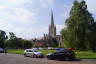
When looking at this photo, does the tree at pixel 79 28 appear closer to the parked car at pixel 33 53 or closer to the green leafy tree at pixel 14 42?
the parked car at pixel 33 53

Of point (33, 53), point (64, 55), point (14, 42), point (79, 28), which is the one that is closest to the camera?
point (64, 55)

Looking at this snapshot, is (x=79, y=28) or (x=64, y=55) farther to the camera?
(x=79, y=28)

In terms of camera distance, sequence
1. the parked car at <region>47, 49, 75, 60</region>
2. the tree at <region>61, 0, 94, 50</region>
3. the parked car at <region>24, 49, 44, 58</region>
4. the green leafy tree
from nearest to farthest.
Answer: the parked car at <region>47, 49, 75, 60</region> → the parked car at <region>24, 49, 44, 58</region> → the tree at <region>61, 0, 94, 50</region> → the green leafy tree

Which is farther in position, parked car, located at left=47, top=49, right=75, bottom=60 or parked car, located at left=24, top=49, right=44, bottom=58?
parked car, located at left=24, top=49, right=44, bottom=58

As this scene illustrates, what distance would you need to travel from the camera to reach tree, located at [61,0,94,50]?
60.5m

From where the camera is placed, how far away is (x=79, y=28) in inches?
2389

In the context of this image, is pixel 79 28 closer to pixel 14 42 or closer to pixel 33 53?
pixel 33 53

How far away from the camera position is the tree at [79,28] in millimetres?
60531

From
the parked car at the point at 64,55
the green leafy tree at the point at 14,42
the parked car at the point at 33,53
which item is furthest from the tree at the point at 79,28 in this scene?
the green leafy tree at the point at 14,42

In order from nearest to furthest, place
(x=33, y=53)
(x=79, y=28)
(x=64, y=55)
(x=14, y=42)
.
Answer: (x=64, y=55), (x=33, y=53), (x=79, y=28), (x=14, y=42)

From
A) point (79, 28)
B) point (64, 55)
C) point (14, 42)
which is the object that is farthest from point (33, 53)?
point (14, 42)

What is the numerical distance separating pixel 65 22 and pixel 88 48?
9.47m

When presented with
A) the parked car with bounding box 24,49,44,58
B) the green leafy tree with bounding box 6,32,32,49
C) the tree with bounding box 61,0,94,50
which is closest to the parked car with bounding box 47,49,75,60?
the parked car with bounding box 24,49,44,58

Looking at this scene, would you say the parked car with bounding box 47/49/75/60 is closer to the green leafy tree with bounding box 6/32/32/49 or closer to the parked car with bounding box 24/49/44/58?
the parked car with bounding box 24/49/44/58
